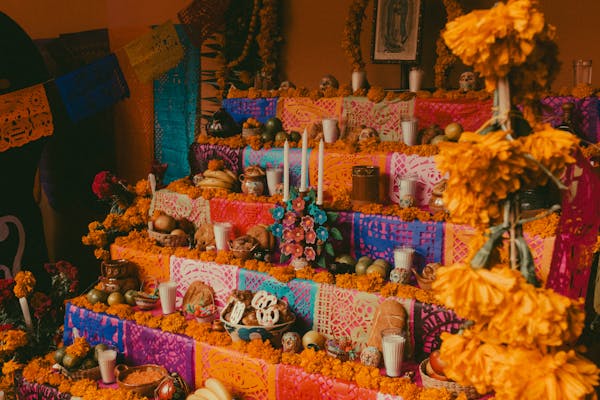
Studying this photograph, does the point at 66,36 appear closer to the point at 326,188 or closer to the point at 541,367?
the point at 326,188

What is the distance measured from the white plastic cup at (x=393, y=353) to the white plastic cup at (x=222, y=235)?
4.16 feet

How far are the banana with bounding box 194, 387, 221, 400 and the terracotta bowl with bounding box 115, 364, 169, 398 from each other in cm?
26

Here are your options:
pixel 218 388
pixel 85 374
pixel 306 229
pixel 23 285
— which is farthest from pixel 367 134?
pixel 23 285

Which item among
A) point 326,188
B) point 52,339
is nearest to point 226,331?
point 326,188

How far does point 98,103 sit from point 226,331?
2.01 meters

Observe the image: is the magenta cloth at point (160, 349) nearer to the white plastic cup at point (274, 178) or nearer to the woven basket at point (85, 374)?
the woven basket at point (85, 374)

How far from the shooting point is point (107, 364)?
11.1 feet

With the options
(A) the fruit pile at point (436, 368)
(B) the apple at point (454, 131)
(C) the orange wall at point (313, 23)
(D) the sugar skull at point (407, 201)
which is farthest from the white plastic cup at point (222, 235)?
(C) the orange wall at point (313, 23)

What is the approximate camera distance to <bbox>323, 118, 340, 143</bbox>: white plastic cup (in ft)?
13.2

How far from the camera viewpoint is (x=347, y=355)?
2988 mm

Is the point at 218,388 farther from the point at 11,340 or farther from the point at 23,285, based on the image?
the point at 23,285

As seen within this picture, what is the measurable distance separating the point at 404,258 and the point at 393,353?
57 centimetres

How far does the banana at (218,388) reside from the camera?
3.01 metres

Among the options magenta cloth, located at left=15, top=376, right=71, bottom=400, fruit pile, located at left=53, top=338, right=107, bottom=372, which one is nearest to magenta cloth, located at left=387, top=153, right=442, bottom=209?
fruit pile, located at left=53, top=338, right=107, bottom=372
